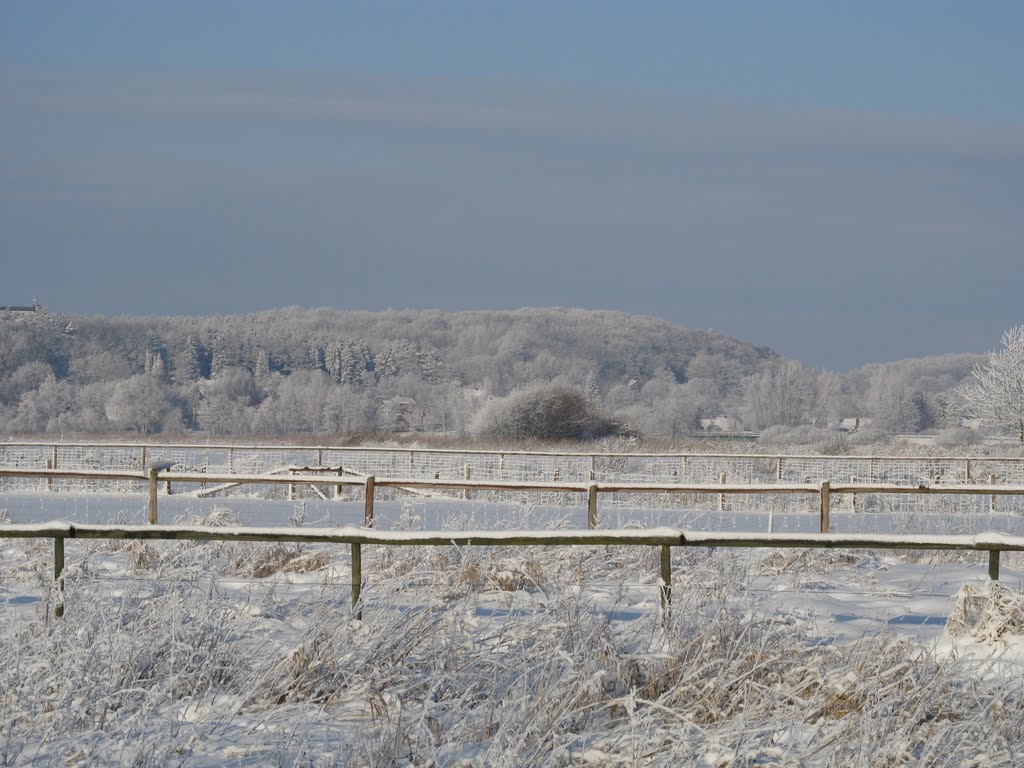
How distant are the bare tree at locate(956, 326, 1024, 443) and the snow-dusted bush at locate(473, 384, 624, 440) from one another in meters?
17.1

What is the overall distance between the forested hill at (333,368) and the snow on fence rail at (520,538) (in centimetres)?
4841

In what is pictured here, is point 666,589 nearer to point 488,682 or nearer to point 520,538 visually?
point 520,538

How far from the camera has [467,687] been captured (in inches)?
221

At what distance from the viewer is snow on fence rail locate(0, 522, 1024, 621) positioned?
6.75m

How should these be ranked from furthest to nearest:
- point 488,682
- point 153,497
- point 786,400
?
point 786,400
point 153,497
point 488,682

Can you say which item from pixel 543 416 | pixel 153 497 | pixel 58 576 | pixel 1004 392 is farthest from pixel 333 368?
pixel 58 576

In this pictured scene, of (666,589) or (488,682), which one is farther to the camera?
(666,589)

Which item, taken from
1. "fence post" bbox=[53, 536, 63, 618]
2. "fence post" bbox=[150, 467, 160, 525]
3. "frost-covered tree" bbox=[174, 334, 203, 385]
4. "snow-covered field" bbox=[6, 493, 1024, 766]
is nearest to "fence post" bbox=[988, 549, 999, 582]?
"snow-covered field" bbox=[6, 493, 1024, 766]

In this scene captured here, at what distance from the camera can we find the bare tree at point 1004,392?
1984 inches

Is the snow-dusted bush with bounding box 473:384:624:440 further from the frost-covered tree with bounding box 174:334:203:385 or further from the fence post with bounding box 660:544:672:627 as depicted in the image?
the frost-covered tree with bounding box 174:334:203:385

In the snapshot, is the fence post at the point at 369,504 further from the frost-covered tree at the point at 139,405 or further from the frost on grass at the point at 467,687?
the frost-covered tree at the point at 139,405

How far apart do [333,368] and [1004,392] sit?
84.4m

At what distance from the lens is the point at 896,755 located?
4.94 m

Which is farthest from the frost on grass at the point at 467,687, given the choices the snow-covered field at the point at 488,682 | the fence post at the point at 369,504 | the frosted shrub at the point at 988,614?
the fence post at the point at 369,504
